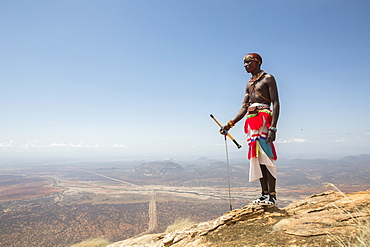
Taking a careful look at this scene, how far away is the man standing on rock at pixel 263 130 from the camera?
4179 millimetres

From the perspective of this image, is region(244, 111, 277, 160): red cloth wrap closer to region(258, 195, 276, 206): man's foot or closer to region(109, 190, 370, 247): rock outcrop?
region(258, 195, 276, 206): man's foot

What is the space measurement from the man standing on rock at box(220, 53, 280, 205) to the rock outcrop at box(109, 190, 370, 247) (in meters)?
0.56

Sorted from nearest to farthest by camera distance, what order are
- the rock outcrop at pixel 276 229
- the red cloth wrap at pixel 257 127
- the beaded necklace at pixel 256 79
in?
the rock outcrop at pixel 276 229
the red cloth wrap at pixel 257 127
the beaded necklace at pixel 256 79

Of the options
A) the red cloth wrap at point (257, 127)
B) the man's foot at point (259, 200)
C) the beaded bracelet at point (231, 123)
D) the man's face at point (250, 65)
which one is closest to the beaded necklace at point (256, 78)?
the man's face at point (250, 65)

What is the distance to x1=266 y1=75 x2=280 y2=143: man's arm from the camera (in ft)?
13.5

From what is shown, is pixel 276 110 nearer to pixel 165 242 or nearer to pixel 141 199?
pixel 165 242

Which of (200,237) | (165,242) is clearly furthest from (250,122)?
(165,242)

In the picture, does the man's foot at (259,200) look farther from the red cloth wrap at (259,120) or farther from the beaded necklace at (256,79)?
the beaded necklace at (256,79)

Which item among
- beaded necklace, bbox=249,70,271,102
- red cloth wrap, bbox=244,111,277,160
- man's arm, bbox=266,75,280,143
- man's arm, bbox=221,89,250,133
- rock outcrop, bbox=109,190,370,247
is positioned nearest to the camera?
rock outcrop, bbox=109,190,370,247

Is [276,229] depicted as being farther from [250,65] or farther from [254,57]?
[254,57]

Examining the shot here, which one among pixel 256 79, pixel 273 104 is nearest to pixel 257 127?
pixel 273 104

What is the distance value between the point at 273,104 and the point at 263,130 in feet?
2.14

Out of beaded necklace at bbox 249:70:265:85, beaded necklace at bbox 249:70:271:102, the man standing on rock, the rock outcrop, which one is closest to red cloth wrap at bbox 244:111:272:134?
the man standing on rock

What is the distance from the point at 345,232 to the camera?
2.28 m
